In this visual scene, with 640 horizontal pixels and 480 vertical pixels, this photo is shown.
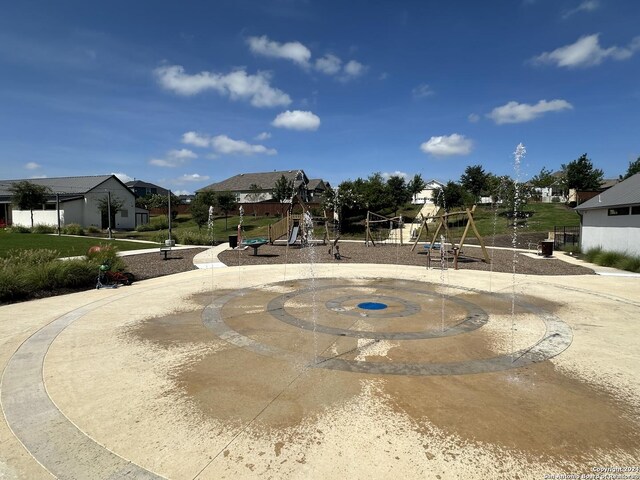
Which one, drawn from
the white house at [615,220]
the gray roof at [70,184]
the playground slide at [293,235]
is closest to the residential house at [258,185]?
the gray roof at [70,184]

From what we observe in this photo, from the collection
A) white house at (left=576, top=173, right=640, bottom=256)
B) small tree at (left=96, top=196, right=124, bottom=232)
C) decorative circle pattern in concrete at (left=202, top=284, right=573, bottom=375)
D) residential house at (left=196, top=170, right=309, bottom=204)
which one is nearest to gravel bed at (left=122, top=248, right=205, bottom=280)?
decorative circle pattern in concrete at (left=202, top=284, right=573, bottom=375)

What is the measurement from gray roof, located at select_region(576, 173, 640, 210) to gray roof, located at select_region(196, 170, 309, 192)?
47146mm

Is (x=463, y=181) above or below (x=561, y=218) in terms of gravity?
above

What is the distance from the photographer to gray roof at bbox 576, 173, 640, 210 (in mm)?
16953

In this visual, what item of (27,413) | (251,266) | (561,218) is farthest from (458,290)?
(561,218)

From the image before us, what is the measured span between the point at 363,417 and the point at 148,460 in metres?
2.16

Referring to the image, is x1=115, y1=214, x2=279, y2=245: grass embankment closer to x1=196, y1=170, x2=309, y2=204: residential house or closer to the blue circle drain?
x1=196, y1=170, x2=309, y2=204: residential house

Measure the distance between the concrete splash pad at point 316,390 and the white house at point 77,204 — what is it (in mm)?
36928

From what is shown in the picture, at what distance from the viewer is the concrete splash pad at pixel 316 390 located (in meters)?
3.21

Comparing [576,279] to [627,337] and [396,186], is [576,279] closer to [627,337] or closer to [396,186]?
[627,337]

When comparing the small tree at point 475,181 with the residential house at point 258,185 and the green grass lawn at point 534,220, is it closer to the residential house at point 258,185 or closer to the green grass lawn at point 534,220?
the green grass lawn at point 534,220

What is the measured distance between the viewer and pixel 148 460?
125 inches

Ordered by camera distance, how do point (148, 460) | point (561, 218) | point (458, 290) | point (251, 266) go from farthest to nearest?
1. point (561, 218)
2. point (251, 266)
3. point (458, 290)
4. point (148, 460)

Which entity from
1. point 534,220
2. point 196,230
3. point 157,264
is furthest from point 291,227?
point 534,220
